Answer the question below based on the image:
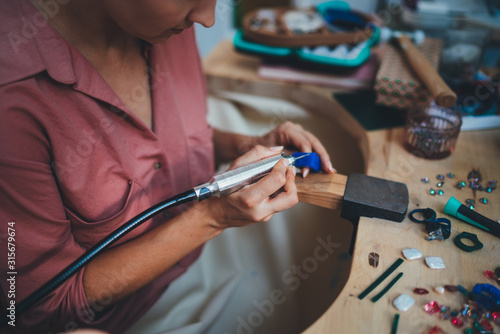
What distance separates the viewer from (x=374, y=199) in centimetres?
61

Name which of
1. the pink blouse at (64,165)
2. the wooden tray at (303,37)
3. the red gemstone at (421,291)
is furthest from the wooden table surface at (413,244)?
the pink blouse at (64,165)

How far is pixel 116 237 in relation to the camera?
0.54 m

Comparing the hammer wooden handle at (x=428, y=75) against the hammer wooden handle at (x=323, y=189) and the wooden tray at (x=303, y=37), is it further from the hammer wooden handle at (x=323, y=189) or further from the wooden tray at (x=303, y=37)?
the hammer wooden handle at (x=323, y=189)

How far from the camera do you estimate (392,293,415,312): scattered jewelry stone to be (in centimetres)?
47

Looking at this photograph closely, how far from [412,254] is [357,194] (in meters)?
0.13

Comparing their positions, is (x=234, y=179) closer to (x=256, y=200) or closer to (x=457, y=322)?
(x=256, y=200)

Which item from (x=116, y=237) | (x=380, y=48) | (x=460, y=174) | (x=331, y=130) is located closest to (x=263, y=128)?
(x=331, y=130)

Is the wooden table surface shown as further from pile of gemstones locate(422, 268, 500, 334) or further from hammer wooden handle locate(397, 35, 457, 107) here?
hammer wooden handle locate(397, 35, 457, 107)

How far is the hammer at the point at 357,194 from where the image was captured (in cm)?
60

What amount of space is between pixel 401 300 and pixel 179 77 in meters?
0.65

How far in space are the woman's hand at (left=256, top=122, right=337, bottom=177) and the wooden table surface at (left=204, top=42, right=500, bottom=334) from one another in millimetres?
106

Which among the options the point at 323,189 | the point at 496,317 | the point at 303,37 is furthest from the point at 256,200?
the point at 303,37

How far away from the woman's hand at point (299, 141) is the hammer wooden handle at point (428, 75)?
273 millimetres

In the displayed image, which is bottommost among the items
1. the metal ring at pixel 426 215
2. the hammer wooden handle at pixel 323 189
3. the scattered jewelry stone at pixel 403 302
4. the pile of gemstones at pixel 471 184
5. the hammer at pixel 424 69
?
the pile of gemstones at pixel 471 184
